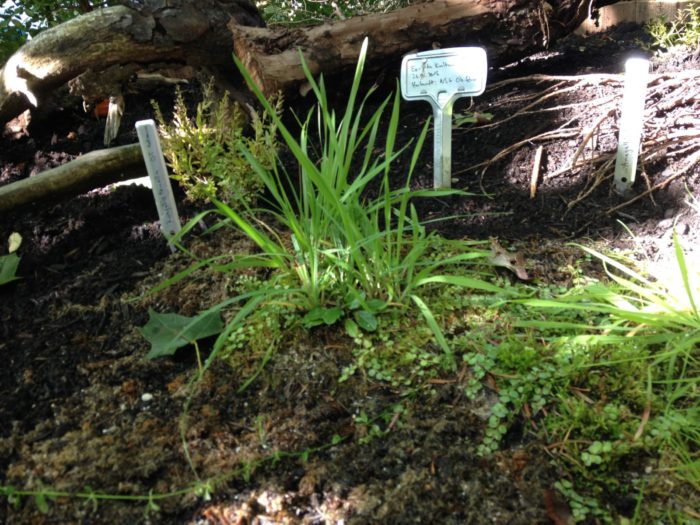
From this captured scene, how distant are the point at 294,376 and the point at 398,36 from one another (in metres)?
2.06

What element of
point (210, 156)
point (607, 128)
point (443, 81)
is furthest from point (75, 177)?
point (607, 128)

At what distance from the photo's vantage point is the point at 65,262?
237cm

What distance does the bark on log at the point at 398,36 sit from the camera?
2.84 meters

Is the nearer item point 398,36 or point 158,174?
point 158,174

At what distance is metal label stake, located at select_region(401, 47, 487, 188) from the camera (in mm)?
2312

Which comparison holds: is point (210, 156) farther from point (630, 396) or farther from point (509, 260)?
point (630, 396)

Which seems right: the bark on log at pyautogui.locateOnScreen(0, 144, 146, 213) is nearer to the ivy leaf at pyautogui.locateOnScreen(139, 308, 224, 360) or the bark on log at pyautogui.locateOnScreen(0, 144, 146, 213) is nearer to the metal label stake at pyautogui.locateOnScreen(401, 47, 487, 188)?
the ivy leaf at pyautogui.locateOnScreen(139, 308, 224, 360)

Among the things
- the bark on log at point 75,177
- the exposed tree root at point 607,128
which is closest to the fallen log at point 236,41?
the exposed tree root at point 607,128

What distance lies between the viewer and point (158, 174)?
2189mm

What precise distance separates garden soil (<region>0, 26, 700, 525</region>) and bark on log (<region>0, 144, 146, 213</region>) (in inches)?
2.8

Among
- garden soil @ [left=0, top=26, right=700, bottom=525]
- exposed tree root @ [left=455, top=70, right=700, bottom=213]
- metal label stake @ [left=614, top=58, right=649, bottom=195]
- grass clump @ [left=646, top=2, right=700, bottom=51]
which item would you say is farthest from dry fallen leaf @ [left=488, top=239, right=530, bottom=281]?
grass clump @ [left=646, top=2, right=700, bottom=51]

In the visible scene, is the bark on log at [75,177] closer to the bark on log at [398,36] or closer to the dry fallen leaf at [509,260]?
the bark on log at [398,36]

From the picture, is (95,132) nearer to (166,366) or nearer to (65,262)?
(65,262)

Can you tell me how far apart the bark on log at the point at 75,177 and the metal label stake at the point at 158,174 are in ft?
1.42
